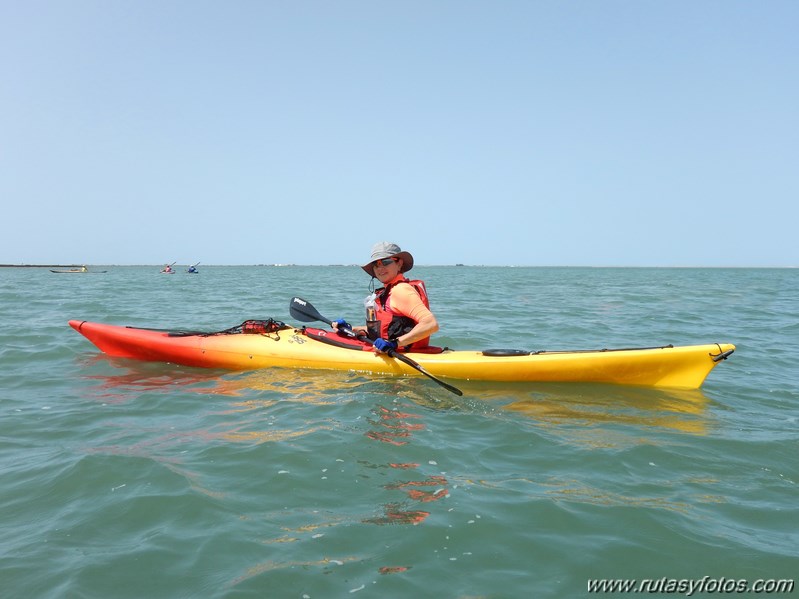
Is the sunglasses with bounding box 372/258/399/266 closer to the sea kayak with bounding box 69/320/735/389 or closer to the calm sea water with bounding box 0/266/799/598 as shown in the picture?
the sea kayak with bounding box 69/320/735/389

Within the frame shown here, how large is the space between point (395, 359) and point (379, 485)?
2.44 m

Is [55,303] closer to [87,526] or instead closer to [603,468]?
[87,526]

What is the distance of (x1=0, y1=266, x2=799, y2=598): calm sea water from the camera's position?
2.23m

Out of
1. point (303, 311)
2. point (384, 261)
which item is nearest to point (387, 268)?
point (384, 261)

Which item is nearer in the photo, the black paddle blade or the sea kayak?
the sea kayak

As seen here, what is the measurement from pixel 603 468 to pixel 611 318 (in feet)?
31.4

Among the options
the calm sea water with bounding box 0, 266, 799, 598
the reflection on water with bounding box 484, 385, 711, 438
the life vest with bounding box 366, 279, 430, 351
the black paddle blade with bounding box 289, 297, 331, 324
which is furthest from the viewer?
the black paddle blade with bounding box 289, 297, 331, 324

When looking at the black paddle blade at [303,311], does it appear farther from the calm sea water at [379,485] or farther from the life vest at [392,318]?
the life vest at [392,318]

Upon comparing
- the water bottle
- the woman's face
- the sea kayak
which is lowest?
the sea kayak

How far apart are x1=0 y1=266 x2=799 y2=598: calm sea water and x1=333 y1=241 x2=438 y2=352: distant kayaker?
46 cm

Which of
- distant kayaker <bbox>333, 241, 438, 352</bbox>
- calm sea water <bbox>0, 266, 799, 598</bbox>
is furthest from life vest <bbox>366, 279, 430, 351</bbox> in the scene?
calm sea water <bbox>0, 266, 799, 598</bbox>

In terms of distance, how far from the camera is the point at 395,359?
5.46 metres

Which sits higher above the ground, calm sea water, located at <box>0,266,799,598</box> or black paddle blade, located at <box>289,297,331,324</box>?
black paddle blade, located at <box>289,297,331,324</box>

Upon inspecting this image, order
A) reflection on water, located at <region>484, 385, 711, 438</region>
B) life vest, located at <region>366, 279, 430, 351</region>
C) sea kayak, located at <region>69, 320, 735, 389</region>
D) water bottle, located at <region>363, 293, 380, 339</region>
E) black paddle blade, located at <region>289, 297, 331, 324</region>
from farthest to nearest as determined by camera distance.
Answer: black paddle blade, located at <region>289, 297, 331, 324</region>
water bottle, located at <region>363, 293, 380, 339</region>
life vest, located at <region>366, 279, 430, 351</region>
sea kayak, located at <region>69, 320, 735, 389</region>
reflection on water, located at <region>484, 385, 711, 438</region>
